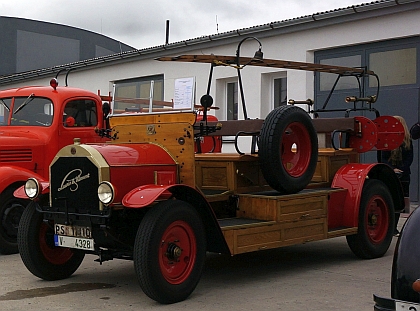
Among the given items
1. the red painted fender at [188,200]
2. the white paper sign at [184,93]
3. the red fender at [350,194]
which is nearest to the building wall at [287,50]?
the red fender at [350,194]

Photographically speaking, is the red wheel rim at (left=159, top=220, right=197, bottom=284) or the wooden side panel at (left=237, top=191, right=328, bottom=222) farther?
the wooden side panel at (left=237, top=191, right=328, bottom=222)

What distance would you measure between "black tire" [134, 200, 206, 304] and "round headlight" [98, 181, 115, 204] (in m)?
0.34

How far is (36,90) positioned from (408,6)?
6568mm

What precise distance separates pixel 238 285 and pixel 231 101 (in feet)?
30.7

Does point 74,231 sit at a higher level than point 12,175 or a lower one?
lower

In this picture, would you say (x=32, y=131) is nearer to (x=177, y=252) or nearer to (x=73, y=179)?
(x=73, y=179)

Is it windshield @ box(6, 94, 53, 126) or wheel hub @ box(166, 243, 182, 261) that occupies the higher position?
windshield @ box(6, 94, 53, 126)

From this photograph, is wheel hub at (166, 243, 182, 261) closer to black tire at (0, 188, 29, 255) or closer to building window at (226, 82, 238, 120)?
black tire at (0, 188, 29, 255)

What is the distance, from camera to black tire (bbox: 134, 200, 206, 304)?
18.3 feet

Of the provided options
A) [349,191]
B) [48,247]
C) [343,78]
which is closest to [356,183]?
[349,191]

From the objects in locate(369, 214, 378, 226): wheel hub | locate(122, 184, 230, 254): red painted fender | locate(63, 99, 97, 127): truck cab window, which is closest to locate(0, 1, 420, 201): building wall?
locate(369, 214, 378, 226): wheel hub

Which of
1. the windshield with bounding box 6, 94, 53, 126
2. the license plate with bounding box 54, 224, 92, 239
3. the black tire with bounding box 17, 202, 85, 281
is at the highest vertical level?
the windshield with bounding box 6, 94, 53, 126

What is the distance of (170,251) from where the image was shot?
19.0 feet

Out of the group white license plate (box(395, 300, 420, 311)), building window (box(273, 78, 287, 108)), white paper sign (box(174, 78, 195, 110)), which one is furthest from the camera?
building window (box(273, 78, 287, 108))
